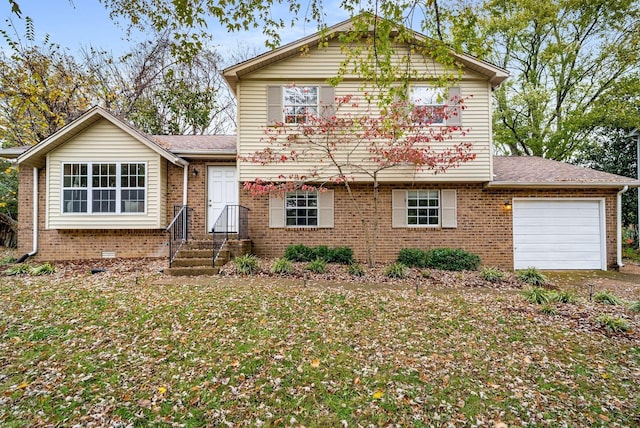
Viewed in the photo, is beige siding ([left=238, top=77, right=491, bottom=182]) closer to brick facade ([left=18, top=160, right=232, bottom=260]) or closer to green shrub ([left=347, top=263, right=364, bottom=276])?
brick facade ([left=18, top=160, right=232, bottom=260])

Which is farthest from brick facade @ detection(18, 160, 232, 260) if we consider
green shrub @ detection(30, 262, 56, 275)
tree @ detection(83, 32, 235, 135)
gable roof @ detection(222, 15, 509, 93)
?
tree @ detection(83, 32, 235, 135)

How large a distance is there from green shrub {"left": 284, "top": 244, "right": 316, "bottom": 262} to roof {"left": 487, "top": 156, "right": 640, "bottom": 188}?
5.62 meters

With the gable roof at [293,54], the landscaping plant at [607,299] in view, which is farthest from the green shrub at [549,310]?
the gable roof at [293,54]

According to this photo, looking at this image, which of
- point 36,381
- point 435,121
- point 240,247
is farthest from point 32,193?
point 435,121

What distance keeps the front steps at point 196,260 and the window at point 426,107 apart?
627cm

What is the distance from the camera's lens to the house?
967 cm

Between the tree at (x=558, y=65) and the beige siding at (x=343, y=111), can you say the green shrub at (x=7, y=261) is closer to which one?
the beige siding at (x=343, y=111)

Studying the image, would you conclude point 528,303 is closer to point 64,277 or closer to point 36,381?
point 36,381

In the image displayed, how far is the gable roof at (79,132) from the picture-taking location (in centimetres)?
924

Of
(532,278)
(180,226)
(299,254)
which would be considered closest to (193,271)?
(180,226)

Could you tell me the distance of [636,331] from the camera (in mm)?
4852

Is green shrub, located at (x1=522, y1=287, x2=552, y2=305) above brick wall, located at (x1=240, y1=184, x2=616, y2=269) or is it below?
below

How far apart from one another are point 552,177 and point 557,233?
1713 millimetres

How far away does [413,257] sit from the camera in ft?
31.5
